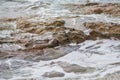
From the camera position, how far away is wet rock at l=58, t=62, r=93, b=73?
5.19 metres

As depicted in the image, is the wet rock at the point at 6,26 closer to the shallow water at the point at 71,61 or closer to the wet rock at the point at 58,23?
the shallow water at the point at 71,61

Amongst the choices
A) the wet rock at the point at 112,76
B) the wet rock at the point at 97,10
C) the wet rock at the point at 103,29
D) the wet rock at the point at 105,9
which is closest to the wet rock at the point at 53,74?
the wet rock at the point at 112,76

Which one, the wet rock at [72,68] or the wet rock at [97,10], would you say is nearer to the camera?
the wet rock at [72,68]

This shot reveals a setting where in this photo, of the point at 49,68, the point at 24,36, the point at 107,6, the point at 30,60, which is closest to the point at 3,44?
the point at 24,36

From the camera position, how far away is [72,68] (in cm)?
530

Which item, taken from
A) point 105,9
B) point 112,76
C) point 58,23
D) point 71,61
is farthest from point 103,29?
point 112,76

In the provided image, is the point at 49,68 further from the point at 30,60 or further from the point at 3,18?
the point at 3,18

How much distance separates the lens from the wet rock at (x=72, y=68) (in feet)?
17.0

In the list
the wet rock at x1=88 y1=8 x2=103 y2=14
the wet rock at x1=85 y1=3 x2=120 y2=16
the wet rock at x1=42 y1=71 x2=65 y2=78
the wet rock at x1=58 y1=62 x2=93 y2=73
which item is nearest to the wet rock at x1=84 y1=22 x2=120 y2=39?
the wet rock at x1=85 y1=3 x2=120 y2=16

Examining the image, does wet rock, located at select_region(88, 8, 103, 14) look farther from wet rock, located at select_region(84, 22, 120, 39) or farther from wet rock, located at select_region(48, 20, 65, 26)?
wet rock, located at select_region(48, 20, 65, 26)

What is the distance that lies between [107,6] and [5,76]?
5.13 metres

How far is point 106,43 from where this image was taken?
6484 millimetres

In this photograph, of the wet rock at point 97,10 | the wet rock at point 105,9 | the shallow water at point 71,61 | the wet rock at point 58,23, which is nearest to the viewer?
the shallow water at point 71,61

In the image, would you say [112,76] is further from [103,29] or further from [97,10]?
[97,10]
